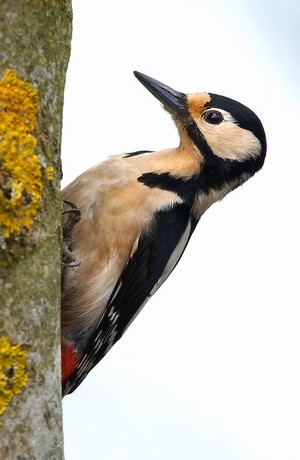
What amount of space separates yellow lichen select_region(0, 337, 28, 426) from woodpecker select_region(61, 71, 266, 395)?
1.39 meters

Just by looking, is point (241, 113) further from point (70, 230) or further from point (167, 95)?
point (70, 230)

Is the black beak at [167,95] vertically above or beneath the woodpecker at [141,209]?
above

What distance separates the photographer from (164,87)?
3.71m

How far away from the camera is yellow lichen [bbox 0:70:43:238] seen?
182 cm

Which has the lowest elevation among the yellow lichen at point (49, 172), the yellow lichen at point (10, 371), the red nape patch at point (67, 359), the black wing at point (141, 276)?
the red nape patch at point (67, 359)

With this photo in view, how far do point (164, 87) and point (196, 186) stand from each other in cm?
56

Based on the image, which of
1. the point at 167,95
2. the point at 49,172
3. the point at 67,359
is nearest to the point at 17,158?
the point at 49,172

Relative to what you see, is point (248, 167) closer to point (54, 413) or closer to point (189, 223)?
point (189, 223)

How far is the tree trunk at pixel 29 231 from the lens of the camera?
5.91 feet

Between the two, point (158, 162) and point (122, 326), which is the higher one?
point (158, 162)

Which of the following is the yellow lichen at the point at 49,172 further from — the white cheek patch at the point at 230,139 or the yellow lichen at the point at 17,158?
the white cheek patch at the point at 230,139

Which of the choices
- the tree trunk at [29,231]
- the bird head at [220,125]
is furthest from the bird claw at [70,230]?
the tree trunk at [29,231]

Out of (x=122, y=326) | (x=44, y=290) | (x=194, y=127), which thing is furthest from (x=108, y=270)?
(x=44, y=290)

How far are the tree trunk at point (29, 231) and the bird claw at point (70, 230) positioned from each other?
1076mm
